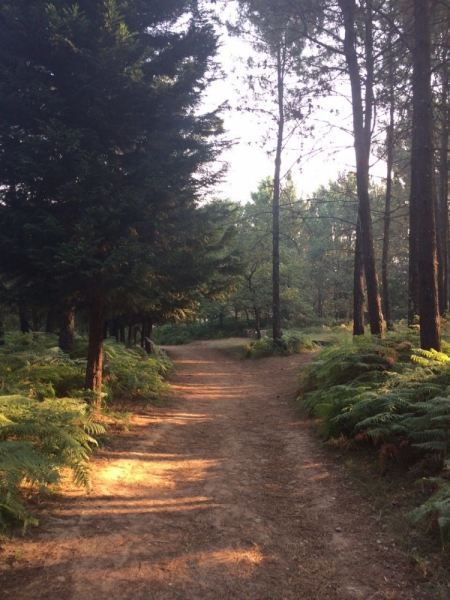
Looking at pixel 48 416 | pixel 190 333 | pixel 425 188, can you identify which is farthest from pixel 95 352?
pixel 190 333

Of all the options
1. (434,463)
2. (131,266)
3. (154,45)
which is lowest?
(434,463)

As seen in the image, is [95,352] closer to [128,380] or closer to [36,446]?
[128,380]

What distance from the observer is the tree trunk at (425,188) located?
8.17m

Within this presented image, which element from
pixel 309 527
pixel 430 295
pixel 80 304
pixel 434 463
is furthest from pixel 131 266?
pixel 430 295

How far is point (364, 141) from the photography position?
12680 millimetres

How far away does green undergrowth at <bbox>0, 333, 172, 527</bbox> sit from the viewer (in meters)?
3.91

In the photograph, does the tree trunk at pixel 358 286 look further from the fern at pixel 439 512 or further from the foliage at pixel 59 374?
the fern at pixel 439 512

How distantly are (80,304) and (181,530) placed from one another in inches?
181

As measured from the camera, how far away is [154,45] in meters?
8.12

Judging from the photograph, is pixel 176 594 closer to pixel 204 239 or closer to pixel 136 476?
pixel 136 476

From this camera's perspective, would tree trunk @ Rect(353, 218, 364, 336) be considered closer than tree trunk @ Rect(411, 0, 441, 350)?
No

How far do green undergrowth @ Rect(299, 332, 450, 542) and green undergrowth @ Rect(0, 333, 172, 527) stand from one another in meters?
3.30

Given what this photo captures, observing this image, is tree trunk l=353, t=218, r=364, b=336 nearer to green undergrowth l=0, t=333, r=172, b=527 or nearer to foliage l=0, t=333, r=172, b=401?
foliage l=0, t=333, r=172, b=401

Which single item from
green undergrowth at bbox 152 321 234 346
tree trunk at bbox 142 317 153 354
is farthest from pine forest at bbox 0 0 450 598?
green undergrowth at bbox 152 321 234 346
